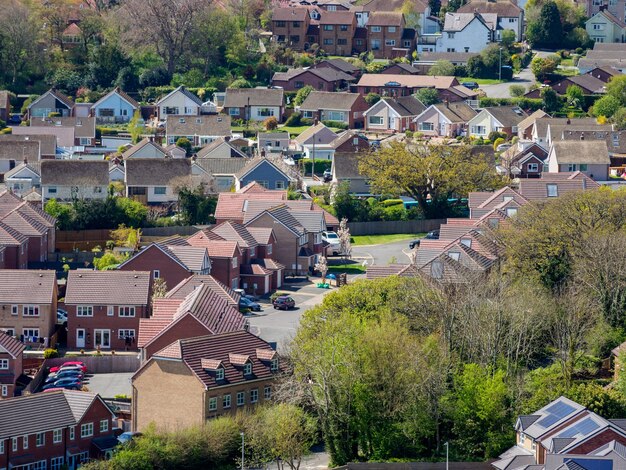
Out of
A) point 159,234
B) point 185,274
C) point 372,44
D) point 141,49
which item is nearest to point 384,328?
point 185,274

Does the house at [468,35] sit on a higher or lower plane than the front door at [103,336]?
higher

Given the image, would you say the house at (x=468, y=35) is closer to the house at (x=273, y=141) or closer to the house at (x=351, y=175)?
the house at (x=273, y=141)

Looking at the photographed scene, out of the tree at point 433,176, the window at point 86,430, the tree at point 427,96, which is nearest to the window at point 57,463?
the window at point 86,430

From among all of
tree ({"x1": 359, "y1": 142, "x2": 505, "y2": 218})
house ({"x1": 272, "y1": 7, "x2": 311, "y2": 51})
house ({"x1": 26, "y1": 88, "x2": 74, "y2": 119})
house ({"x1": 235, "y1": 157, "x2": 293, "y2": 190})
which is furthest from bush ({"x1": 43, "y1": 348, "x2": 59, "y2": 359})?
house ({"x1": 272, "y1": 7, "x2": 311, "y2": 51})

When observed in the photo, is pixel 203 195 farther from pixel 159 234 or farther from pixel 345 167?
pixel 345 167

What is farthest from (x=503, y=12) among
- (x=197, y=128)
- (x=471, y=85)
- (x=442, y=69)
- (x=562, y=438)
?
(x=562, y=438)

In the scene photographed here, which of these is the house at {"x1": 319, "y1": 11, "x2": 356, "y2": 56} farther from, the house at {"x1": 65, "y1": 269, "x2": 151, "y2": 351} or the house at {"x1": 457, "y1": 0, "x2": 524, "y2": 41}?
the house at {"x1": 65, "y1": 269, "x2": 151, "y2": 351}
